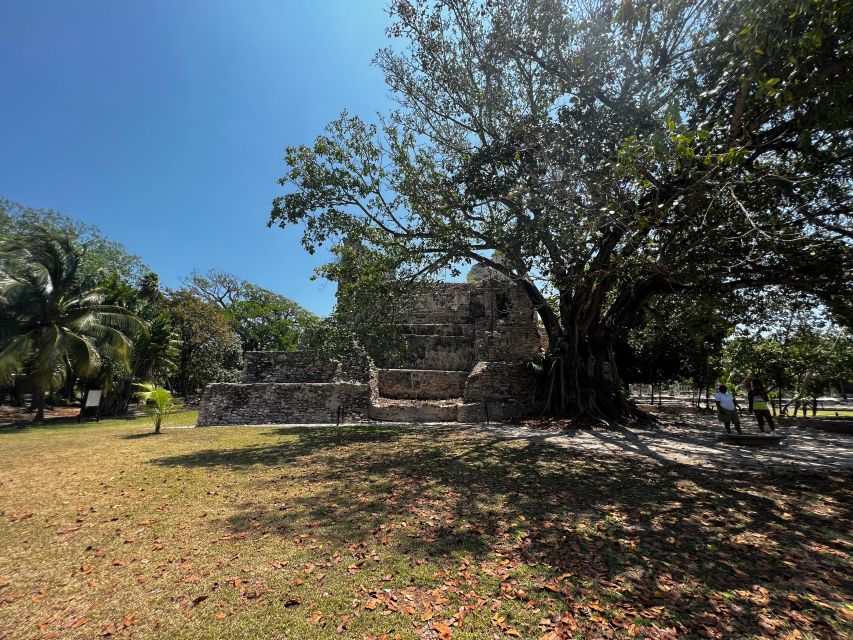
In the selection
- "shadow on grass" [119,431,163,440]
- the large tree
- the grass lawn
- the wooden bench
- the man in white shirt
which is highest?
the large tree

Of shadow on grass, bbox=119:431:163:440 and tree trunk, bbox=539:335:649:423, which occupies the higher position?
tree trunk, bbox=539:335:649:423

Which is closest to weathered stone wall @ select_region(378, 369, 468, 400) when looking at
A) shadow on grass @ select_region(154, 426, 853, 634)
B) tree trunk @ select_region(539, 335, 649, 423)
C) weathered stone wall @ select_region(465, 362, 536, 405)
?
weathered stone wall @ select_region(465, 362, 536, 405)

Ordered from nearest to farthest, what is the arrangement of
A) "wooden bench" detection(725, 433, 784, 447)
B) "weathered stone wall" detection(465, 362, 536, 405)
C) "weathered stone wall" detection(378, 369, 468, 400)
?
"wooden bench" detection(725, 433, 784, 447) → "weathered stone wall" detection(465, 362, 536, 405) → "weathered stone wall" detection(378, 369, 468, 400)

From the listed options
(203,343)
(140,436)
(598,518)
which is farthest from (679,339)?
(203,343)

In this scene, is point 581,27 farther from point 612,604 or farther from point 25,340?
point 25,340

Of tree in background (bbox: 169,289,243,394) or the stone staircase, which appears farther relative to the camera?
tree in background (bbox: 169,289,243,394)

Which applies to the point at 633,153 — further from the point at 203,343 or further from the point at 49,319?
the point at 203,343

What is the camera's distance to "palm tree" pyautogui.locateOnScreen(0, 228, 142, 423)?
55.4 feet

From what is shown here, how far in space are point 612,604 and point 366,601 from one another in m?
1.69

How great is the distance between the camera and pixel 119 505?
4.91m

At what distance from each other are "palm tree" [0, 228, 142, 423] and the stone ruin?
6663mm

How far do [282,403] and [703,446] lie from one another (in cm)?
1328

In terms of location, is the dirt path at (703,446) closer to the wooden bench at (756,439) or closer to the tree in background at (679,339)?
the wooden bench at (756,439)

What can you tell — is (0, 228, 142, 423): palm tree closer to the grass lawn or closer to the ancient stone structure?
the ancient stone structure
